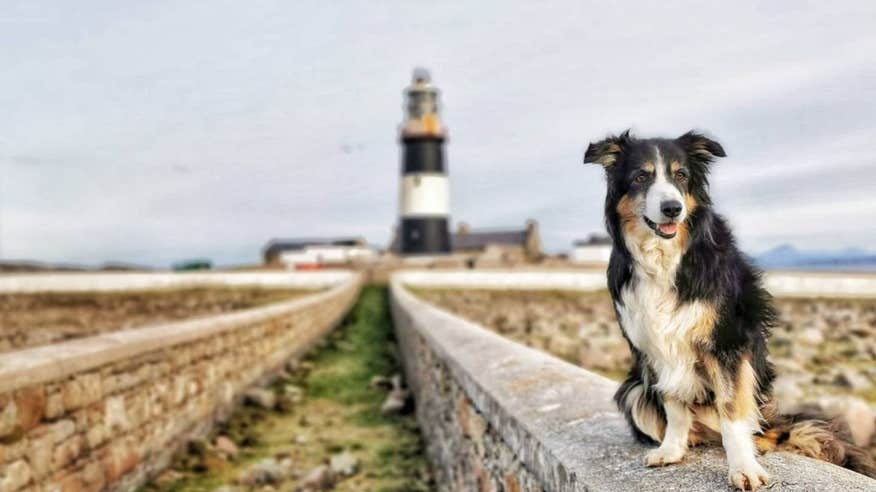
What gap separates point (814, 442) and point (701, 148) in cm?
106

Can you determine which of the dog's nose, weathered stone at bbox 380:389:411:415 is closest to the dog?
the dog's nose

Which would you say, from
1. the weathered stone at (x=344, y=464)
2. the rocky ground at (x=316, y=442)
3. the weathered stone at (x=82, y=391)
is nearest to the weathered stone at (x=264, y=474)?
the rocky ground at (x=316, y=442)

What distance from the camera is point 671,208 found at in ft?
8.02

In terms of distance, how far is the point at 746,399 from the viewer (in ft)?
8.30

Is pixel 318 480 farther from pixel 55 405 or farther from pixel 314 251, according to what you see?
pixel 314 251

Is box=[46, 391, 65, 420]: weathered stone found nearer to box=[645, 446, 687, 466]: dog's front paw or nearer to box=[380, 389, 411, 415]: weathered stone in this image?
box=[645, 446, 687, 466]: dog's front paw

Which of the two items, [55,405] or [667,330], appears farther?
[55,405]

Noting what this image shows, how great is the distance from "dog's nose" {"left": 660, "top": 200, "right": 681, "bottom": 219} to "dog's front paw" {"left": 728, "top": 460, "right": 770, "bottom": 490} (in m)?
0.77

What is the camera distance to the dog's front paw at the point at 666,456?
2709 millimetres

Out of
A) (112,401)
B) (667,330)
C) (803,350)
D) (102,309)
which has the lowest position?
(803,350)

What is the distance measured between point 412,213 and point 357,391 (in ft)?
138

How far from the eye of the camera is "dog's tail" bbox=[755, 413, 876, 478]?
2.70m

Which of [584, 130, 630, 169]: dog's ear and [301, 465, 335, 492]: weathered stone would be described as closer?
[584, 130, 630, 169]: dog's ear

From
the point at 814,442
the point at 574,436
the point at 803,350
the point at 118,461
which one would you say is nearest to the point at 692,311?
the point at 814,442
